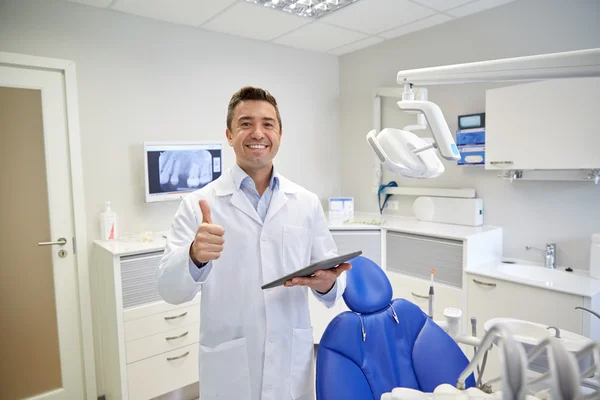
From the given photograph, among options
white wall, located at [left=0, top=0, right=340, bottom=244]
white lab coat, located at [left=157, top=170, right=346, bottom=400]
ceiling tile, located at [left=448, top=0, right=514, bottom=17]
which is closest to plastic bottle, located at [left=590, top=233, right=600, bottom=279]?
ceiling tile, located at [left=448, top=0, right=514, bottom=17]

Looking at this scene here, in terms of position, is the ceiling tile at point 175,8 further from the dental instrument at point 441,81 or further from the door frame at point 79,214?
the dental instrument at point 441,81

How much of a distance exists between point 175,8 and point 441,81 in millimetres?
2152

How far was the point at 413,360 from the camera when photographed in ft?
4.58

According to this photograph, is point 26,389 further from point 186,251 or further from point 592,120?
point 592,120

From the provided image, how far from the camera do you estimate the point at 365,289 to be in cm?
144

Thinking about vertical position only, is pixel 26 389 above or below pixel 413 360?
below

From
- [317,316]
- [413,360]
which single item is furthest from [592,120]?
[317,316]

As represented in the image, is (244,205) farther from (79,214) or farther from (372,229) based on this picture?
(372,229)

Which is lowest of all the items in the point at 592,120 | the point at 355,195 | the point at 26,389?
the point at 26,389

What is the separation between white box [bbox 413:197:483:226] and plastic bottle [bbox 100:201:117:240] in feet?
7.34

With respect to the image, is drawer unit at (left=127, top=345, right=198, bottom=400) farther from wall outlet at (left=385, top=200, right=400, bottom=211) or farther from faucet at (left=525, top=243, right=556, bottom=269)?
faucet at (left=525, top=243, right=556, bottom=269)

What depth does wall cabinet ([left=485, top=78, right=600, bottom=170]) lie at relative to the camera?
203 cm

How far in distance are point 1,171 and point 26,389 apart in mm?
1329

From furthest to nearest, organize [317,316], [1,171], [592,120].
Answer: [317,316]
[1,171]
[592,120]
